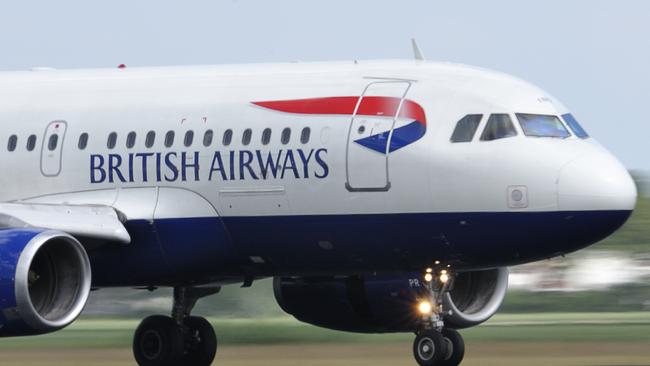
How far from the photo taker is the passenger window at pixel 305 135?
23406 millimetres

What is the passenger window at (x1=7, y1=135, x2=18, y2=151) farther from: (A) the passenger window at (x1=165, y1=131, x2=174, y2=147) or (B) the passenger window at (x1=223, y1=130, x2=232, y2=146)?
(B) the passenger window at (x1=223, y1=130, x2=232, y2=146)

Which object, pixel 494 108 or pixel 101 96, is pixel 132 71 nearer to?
pixel 101 96

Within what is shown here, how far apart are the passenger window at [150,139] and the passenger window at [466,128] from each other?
383cm

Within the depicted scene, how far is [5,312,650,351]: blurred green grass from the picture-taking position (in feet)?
109

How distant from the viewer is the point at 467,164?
73.9ft

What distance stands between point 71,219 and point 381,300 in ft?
14.3

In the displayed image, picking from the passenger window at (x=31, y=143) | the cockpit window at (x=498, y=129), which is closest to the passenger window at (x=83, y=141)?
the passenger window at (x=31, y=143)

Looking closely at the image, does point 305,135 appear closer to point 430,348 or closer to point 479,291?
point 430,348

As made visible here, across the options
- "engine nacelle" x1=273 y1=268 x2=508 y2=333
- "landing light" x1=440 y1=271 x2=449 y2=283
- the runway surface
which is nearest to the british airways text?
"landing light" x1=440 y1=271 x2=449 y2=283

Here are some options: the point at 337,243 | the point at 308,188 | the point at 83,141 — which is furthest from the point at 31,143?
the point at 337,243

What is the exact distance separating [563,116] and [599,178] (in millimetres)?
1273

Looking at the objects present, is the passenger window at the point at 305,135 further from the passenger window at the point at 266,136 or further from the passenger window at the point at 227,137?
the passenger window at the point at 227,137

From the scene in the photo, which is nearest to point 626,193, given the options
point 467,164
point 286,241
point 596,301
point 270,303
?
point 467,164

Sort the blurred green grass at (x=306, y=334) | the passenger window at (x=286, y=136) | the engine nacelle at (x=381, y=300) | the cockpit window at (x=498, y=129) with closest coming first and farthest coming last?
the cockpit window at (x=498, y=129), the passenger window at (x=286, y=136), the engine nacelle at (x=381, y=300), the blurred green grass at (x=306, y=334)
